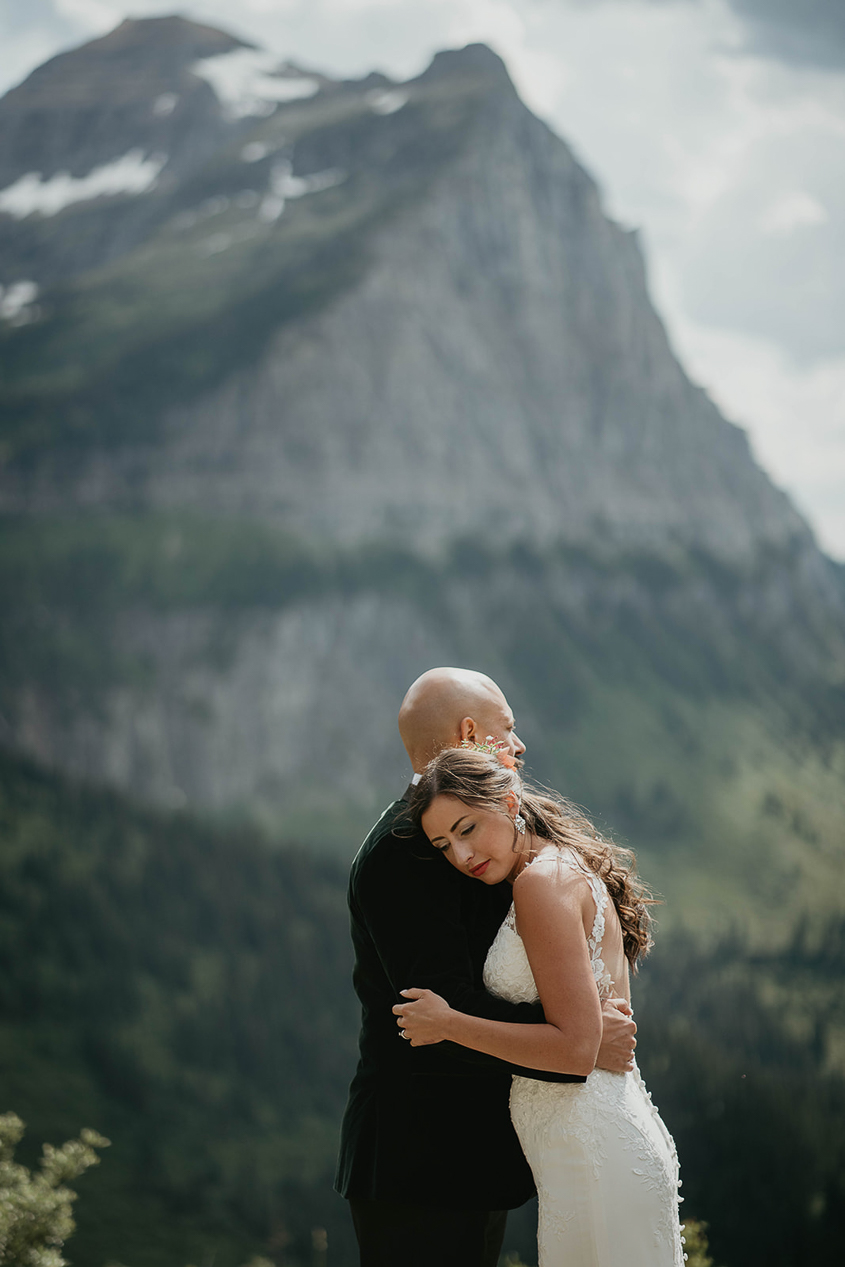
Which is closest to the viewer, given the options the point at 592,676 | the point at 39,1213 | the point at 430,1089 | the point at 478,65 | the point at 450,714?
the point at 430,1089

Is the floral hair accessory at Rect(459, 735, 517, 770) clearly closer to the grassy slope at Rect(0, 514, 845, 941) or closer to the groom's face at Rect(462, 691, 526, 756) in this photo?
the groom's face at Rect(462, 691, 526, 756)

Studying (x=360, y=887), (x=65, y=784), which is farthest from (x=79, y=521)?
(x=360, y=887)

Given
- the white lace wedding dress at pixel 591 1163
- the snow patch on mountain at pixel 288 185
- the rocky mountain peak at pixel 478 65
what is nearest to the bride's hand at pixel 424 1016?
the white lace wedding dress at pixel 591 1163

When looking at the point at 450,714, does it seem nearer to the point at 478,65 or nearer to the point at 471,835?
the point at 471,835

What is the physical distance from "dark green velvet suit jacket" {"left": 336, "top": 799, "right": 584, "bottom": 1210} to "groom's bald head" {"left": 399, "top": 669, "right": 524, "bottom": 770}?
0.46 m

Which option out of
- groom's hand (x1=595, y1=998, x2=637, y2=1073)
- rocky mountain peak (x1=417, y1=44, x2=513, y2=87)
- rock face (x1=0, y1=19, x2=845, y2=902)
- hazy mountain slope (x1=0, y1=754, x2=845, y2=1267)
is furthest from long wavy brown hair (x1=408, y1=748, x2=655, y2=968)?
rocky mountain peak (x1=417, y1=44, x2=513, y2=87)

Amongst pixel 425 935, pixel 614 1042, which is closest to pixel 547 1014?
pixel 614 1042

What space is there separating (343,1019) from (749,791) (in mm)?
80461

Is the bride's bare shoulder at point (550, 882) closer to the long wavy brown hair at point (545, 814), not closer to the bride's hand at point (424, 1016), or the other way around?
the long wavy brown hair at point (545, 814)

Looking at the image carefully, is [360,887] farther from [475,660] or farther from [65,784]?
[475,660]

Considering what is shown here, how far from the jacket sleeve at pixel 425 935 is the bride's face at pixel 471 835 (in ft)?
0.46

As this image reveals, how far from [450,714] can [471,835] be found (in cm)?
73

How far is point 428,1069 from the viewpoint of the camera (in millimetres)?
4375

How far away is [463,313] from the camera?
175 m
